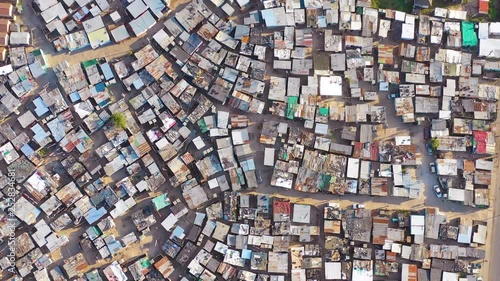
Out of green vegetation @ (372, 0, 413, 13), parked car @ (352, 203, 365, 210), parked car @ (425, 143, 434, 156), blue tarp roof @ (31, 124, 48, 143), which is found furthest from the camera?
green vegetation @ (372, 0, 413, 13)

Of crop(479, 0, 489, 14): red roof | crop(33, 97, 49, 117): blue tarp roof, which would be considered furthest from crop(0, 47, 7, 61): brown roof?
crop(479, 0, 489, 14): red roof

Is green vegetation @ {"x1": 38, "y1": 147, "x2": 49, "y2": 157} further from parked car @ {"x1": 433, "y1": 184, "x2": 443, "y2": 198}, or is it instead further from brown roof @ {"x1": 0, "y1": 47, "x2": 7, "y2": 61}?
parked car @ {"x1": 433, "y1": 184, "x2": 443, "y2": 198}

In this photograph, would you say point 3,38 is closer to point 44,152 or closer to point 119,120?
point 44,152

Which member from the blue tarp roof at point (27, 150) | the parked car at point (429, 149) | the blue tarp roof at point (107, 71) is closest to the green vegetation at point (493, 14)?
the parked car at point (429, 149)

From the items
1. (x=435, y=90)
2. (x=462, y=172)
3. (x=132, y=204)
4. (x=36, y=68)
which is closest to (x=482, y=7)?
(x=435, y=90)

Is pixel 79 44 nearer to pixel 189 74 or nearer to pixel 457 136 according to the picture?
pixel 189 74

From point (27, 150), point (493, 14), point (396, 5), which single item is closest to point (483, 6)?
point (493, 14)
